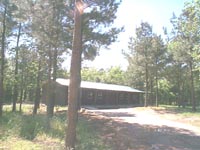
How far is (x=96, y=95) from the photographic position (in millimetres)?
36969

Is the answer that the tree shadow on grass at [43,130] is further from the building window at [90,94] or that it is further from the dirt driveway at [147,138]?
the building window at [90,94]

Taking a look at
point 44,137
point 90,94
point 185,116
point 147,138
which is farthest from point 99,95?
point 44,137

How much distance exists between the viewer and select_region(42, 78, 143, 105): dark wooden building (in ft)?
113

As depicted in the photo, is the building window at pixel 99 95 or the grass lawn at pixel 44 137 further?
the building window at pixel 99 95

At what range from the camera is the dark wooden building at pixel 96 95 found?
3447 centimetres

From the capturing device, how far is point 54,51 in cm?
1862

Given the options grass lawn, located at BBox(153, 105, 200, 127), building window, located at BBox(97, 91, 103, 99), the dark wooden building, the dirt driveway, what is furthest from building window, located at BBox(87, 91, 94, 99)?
the dirt driveway

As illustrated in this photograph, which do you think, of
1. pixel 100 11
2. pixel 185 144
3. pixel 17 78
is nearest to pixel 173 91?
pixel 17 78

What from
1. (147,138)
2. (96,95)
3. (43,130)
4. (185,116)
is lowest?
(147,138)

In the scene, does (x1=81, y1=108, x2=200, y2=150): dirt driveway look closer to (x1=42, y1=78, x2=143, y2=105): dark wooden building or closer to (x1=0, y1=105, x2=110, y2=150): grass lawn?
(x1=0, y1=105, x2=110, y2=150): grass lawn

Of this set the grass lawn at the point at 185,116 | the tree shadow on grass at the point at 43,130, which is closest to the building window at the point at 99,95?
the grass lawn at the point at 185,116

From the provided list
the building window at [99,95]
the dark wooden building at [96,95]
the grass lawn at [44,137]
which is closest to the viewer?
the grass lawn at [44,137]

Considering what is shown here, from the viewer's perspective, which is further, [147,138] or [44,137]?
[147,138]

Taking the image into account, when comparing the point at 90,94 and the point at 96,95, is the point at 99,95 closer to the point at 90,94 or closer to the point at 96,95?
the point at 96,95
